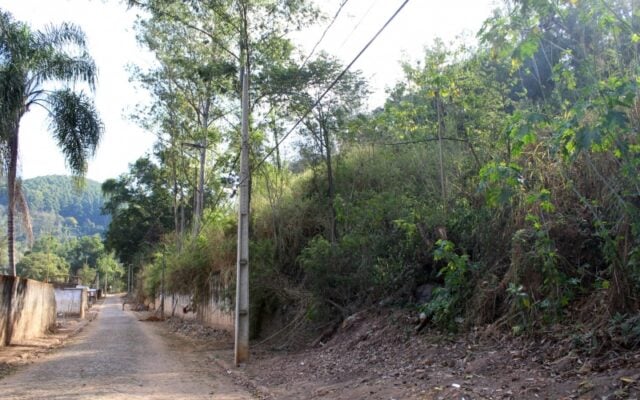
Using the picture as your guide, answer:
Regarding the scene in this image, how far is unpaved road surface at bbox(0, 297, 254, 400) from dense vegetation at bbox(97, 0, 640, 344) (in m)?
3.36

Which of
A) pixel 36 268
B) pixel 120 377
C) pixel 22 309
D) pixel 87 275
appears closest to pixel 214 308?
pixel 22 309

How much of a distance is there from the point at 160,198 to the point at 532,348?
45820mm

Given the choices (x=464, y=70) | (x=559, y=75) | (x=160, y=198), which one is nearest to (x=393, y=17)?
(x=559, y=75)

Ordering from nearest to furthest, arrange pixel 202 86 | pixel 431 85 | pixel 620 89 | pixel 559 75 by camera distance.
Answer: pixel 620 89 < pixel 559 75 < pixel 431 85 < pixel 202 86

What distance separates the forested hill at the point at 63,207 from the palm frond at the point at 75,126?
0.83m

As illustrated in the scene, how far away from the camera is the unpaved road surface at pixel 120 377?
936 cm

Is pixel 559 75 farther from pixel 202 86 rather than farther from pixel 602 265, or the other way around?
pixel 202 86

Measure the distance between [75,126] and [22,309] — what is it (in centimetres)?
609

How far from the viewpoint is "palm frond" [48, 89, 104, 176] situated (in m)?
17.1

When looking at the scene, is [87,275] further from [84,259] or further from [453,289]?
[453,289]

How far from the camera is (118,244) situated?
55.0m

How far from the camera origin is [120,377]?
1112 centimetres

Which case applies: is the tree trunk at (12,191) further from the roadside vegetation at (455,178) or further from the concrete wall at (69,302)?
the concrete wall at (69,302)

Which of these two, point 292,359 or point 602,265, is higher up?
point 602,265
